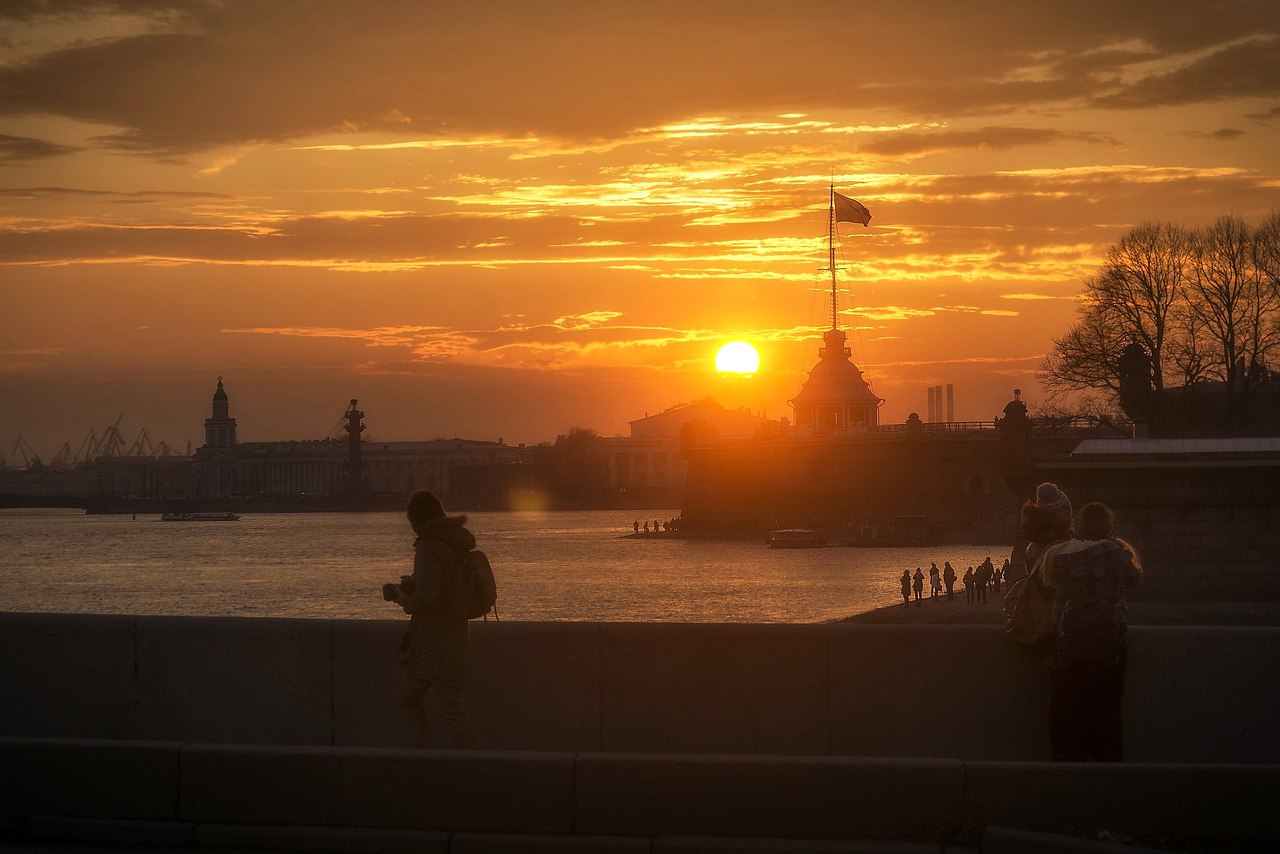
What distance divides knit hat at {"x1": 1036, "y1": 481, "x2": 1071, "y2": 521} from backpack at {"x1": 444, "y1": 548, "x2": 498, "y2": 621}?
118 inches

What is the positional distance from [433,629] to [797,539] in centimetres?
10148

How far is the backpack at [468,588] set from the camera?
8.53 m

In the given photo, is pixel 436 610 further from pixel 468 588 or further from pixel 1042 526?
pixel 1042 526

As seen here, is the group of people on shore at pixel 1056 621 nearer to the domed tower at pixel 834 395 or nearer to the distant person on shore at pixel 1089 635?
the distant person on shore at pixel 1089 635

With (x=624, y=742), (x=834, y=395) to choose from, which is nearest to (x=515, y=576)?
(x=834, y=395)

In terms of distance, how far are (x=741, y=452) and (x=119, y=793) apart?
109535 millimetres

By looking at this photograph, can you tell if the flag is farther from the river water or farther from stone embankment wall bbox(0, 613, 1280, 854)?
stone embankment wall bbox(0, 613, 1280, 854)

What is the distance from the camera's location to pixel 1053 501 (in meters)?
8.88

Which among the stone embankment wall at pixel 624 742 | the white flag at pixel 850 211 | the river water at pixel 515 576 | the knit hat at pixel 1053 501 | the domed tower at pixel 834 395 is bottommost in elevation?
the river water at pixel 515 576

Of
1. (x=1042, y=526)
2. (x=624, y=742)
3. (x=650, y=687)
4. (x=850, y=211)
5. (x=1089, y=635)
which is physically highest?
(x=850, y=211)

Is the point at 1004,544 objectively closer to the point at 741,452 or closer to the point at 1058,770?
the point at 741,452

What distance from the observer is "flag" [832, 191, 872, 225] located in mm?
115688

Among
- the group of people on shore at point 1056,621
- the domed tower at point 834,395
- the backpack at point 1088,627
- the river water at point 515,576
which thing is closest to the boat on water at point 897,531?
the river water at point 515,576

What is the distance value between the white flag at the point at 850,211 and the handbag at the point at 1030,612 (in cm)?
10836
